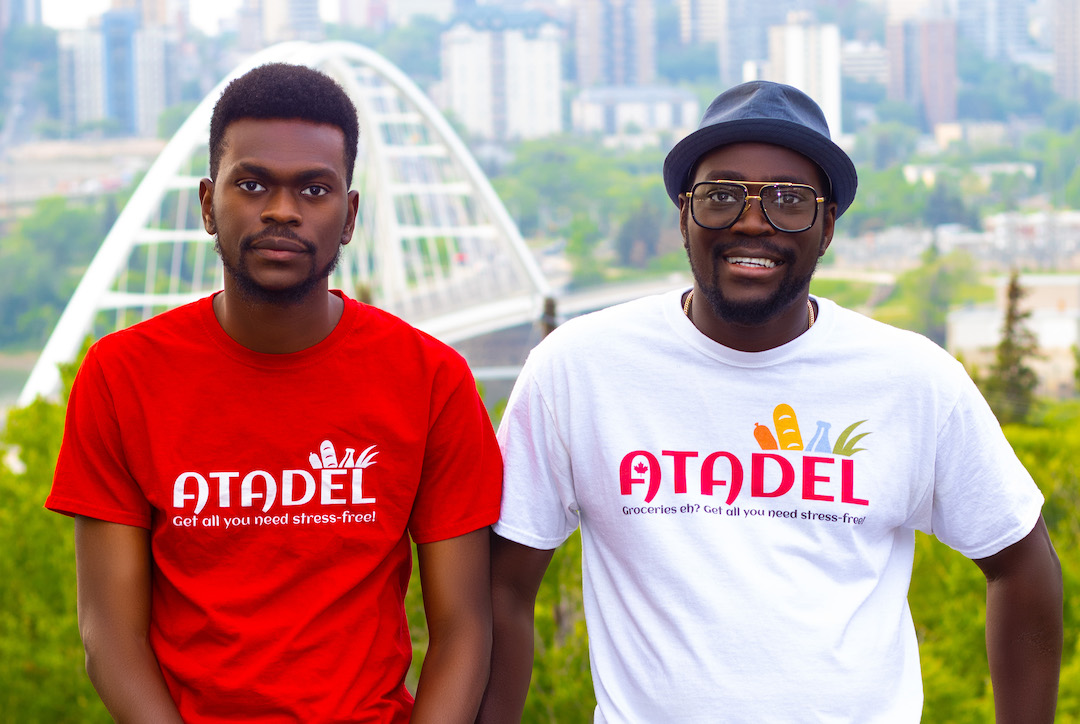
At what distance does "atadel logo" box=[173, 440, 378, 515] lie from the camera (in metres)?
2.65

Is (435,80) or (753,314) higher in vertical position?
(435,80)

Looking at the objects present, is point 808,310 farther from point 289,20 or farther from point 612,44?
point 289,20

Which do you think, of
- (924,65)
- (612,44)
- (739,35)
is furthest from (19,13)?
(924,65)

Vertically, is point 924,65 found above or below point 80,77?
above

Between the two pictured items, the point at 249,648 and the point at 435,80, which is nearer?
the point at 249,648

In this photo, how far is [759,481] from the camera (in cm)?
278

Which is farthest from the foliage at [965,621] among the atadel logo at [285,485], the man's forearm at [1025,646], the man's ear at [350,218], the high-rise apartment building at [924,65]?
the high-rise apartment building at [924,65]

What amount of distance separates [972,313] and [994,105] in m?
53.6

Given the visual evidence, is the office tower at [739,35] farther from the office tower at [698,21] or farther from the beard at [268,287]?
the beard at [268,287]

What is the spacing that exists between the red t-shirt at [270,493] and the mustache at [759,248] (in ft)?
2.20

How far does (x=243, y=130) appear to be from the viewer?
2682 mm

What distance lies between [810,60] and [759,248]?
13179cm

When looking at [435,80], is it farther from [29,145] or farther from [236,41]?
[29,145]

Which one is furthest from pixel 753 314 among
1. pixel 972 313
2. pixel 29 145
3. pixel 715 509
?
pixel 29 145
